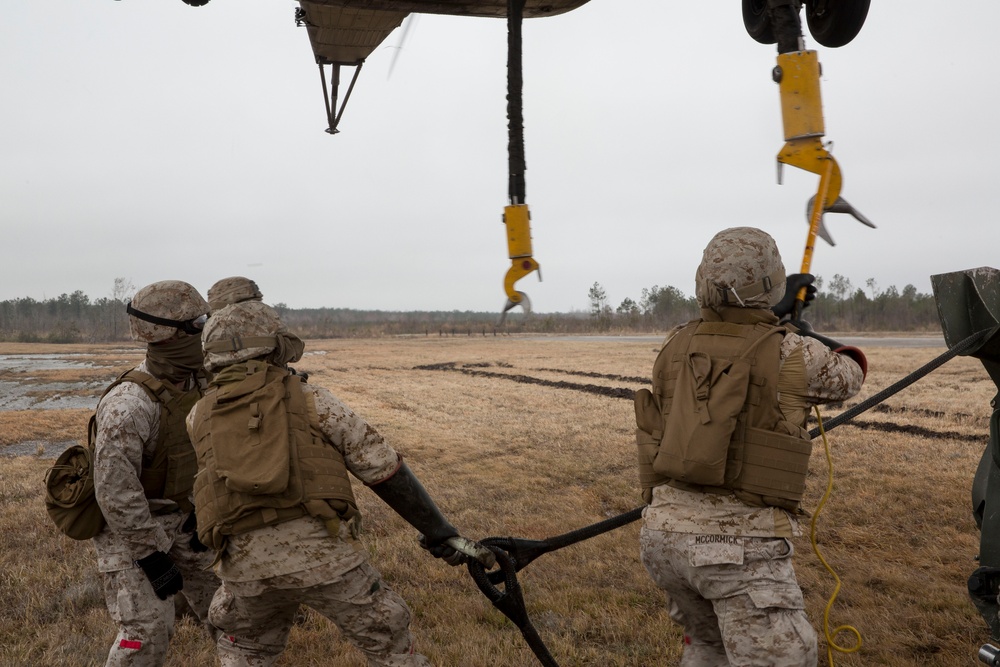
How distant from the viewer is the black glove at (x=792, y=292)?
3.04 metres

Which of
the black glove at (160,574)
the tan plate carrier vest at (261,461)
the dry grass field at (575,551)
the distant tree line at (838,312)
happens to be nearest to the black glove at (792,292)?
the tan plate carrier vest at (261,461)

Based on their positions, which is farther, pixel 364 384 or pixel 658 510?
pixel 364 384

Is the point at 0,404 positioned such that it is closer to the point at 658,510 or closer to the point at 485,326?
the point at 658,510

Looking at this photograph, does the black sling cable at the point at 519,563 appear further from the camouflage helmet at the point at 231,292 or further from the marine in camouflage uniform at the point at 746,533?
the camouflage helmet at the point at 231,292

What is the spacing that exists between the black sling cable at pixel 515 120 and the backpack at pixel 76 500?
228 centimetres

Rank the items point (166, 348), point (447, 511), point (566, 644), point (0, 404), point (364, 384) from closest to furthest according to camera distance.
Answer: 1. point (166, 348)
2. point (566, 644)
3. point (447, 511)
4. point (0, 404)
5. point (364, 384)

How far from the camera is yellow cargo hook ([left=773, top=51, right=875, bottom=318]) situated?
10.0 feet

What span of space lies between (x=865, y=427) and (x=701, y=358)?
10542 mm

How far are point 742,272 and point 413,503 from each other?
166 cm

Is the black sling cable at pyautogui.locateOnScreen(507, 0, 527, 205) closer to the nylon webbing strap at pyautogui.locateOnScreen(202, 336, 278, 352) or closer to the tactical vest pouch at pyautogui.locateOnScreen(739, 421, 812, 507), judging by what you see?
the nylon webbing strap at pyautogui.locateOnScreen(202, 336, 278, 352)

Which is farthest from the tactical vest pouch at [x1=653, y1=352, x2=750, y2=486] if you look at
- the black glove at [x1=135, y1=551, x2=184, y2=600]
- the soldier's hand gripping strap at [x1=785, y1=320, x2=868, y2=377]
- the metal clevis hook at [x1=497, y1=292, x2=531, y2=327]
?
the black glove at [x1=135, y1=551, x2=184, y2=600]

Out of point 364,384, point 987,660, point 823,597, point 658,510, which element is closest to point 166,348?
point 658,510

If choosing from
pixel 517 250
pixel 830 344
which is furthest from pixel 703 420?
pixel 517 250

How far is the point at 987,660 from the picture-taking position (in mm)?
3209
